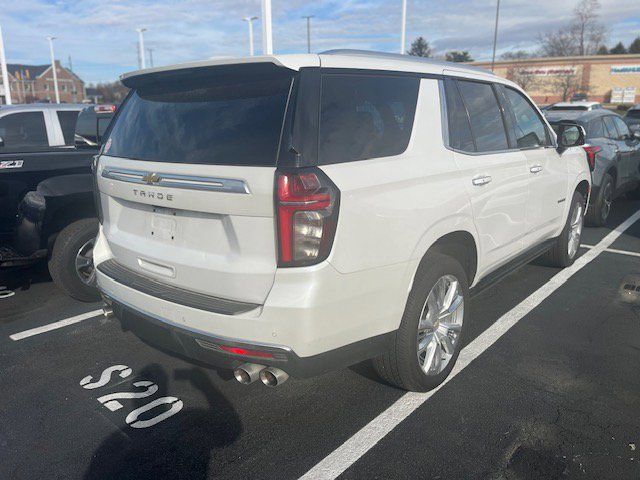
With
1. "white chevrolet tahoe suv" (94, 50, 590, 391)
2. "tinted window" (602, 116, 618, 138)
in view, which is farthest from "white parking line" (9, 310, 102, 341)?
"tinted window" (602, 116, 618, 138)

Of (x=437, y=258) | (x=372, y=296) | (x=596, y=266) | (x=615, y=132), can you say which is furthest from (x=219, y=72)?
(x=615, y=132)

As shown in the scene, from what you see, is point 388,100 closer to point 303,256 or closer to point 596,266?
Answer: point 303,256

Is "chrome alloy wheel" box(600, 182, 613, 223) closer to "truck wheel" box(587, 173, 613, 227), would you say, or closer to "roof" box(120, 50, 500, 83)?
"truck wheel" box(587, 173, 613, 227)

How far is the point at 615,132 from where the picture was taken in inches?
347

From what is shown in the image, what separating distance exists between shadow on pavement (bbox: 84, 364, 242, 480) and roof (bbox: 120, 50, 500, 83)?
77.8 inches

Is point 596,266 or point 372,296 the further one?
point 596,266

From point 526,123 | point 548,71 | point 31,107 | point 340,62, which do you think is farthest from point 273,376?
point 548,71

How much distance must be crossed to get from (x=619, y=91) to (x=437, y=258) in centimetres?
6344

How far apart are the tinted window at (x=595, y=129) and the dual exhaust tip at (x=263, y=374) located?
284 inches

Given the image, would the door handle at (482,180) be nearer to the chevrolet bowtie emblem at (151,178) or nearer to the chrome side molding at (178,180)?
the chrome side molding at (178,180)

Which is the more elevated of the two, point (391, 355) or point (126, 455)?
point (391, 355)

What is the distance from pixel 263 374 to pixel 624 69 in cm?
6615

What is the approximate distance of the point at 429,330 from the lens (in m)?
3.32

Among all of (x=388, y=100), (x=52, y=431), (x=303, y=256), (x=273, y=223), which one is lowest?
(x=52, y=431)
